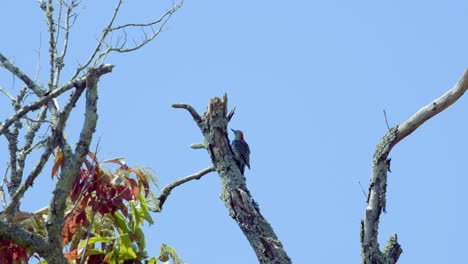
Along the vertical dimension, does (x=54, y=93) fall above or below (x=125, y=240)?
above

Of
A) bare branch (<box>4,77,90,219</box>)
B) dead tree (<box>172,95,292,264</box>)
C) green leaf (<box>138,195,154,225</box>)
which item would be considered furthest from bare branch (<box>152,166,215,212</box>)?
bare branch (<box>4,77,90,219</box>)

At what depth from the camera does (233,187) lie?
21.4 feet

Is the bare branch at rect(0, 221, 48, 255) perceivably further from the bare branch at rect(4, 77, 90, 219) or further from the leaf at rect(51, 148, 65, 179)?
the leaf at rect(51, 148, 65, 179)

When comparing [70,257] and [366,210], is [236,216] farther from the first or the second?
[70,257]

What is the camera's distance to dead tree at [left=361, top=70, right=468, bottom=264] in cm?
586

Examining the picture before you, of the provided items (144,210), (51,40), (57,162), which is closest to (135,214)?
(144,210)

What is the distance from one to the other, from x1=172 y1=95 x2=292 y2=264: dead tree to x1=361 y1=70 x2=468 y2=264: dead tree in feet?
1.78

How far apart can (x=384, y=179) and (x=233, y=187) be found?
3.60 feet

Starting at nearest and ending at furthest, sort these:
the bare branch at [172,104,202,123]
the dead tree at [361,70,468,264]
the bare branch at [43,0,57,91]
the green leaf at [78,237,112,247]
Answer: the green leaf at [78,237,112,247] → the dead tree at [361,70,468,264] → the bare branch at [172,104,202,123] → the bare branch at [43,0,57,91]

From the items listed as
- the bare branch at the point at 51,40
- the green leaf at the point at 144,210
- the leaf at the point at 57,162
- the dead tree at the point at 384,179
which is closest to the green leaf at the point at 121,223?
the green leaf at the point at 144,210

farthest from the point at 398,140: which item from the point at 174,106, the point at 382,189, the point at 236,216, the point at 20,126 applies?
the point at 20,126

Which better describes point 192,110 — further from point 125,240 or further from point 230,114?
point 125,240

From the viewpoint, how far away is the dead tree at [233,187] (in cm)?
604

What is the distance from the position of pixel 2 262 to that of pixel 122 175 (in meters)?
0.84
